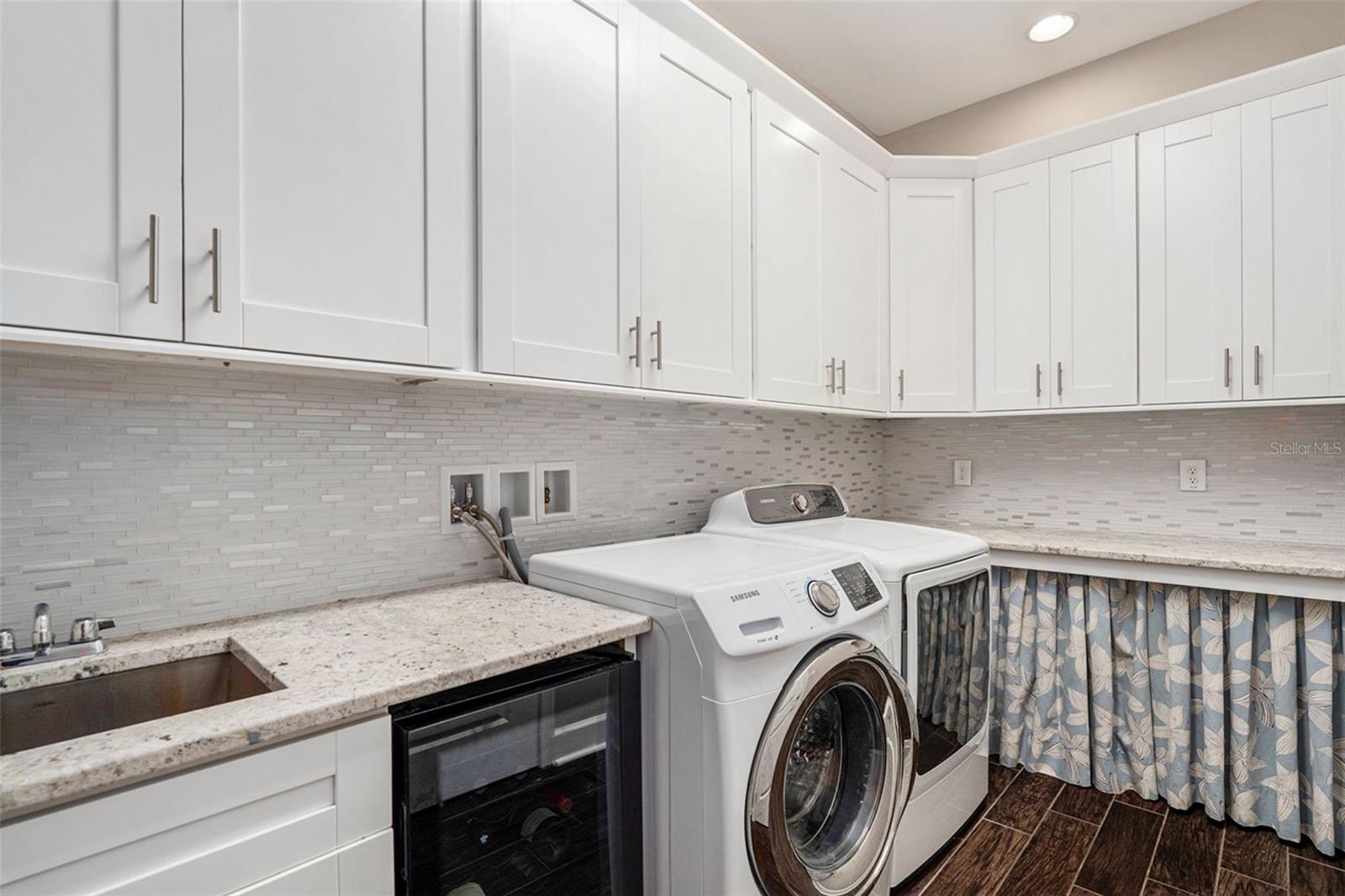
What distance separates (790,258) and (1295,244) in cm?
154

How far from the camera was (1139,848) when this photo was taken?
6.33ft

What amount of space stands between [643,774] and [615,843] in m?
0.13

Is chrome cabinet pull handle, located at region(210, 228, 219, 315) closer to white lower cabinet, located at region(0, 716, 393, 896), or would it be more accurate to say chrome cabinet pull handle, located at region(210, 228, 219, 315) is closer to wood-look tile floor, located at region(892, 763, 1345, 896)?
white lower cabinet, located at region(0, 716, 393, 896)

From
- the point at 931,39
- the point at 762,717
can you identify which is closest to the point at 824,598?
the point at 762,717

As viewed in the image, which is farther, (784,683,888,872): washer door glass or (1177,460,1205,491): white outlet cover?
(1177,460,1205,491): white outlet cover

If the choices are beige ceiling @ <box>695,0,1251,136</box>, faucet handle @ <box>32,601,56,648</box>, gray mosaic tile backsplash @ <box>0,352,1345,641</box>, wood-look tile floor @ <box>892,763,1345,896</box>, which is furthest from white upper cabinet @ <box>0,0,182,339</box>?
wood-look tile floor @ <box>892,763,1345,896</box>

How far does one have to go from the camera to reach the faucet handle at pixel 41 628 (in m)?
1.04

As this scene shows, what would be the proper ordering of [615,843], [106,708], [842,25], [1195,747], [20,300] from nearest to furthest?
[20,300], [106,708], [615,843], [1195,747], [842,25]

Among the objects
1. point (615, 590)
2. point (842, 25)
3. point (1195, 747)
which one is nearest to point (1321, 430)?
point (1195, 747)

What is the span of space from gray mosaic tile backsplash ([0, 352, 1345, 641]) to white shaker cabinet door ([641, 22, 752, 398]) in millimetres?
353

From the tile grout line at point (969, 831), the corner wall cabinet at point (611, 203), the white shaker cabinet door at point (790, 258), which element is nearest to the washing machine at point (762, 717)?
the tile grout line at point (969, 831)

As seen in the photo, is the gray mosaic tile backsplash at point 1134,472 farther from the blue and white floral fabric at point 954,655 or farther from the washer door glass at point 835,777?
the washer door glass at point 835,777

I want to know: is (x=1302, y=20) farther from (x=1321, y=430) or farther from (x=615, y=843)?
(x=615, y=843)

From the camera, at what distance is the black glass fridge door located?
1004 millimetres
